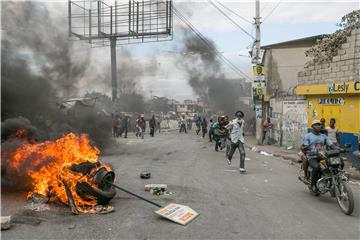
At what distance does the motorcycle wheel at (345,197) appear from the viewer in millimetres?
6562

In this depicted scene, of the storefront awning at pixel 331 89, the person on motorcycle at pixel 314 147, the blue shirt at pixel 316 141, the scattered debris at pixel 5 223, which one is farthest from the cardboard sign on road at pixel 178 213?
the storefront awning at pixel 331 89

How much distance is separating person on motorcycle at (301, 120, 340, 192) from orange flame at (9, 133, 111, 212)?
13.0ft

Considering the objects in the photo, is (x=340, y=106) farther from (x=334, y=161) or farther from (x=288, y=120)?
(x=334, y=161)

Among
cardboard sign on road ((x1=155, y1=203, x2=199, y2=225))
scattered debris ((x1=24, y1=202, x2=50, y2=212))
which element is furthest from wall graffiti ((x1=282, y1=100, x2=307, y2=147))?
scattered debris ((x1=24, y1=202, x2=50, y2=212))

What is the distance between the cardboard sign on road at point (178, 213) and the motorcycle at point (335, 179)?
2521 mm

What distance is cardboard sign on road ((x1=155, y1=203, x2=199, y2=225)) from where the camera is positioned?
6024 mm

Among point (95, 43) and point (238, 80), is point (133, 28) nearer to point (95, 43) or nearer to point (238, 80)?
point (95, 43)

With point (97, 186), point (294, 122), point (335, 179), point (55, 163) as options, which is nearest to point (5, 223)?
point (97, 186)

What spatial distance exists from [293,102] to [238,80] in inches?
1108

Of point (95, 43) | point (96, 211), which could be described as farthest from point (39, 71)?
point (95, 43)

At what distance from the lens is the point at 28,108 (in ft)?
38.4

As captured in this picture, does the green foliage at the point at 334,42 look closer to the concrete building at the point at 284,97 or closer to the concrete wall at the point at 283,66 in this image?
the concrete building at the point at 284,97

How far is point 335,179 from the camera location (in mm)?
7133

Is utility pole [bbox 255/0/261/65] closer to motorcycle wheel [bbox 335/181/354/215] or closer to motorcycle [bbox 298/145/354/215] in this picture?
motorcycle [bbox 298/145/354/215]
